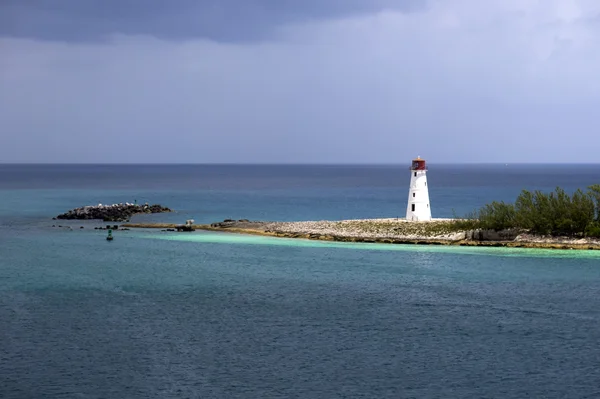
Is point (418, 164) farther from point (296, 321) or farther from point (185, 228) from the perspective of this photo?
point (296, 321)

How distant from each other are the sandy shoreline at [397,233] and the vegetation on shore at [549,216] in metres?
0.92

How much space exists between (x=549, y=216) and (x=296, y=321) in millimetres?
33861

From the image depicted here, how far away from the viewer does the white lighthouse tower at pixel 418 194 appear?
7586 cm

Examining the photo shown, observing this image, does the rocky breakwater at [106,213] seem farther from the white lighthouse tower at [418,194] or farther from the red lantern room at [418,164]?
the red lantern room at [418,164]

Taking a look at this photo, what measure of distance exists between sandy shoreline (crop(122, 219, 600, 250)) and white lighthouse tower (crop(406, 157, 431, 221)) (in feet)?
4.65

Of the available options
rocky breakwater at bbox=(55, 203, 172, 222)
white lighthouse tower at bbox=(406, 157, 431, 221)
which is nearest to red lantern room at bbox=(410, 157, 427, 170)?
white lighthouse tower at bbox=(406, 157, 431, 221)

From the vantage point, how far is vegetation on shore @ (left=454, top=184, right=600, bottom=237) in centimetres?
6525

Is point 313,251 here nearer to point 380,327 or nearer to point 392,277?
point 392,277

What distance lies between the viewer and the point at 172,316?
134 feet

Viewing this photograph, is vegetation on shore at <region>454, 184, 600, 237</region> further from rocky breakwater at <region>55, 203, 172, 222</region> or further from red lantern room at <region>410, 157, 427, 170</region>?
rocky breakwater at <region>55, 203, 172, 222</region>

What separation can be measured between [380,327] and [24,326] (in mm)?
16865

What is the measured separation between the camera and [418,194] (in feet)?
252

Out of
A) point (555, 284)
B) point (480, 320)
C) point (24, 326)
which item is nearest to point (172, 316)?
point (24, 326)

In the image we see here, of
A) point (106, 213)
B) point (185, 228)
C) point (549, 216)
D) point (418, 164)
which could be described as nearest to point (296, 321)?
point (549, 216)
